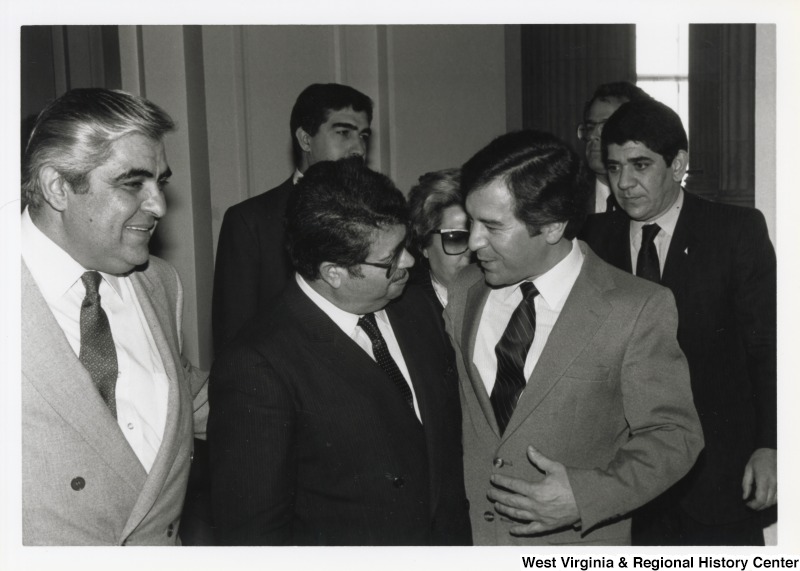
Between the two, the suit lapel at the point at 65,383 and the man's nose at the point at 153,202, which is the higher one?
the man's nose at the point at 153,202

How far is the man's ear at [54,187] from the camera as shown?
194 cm

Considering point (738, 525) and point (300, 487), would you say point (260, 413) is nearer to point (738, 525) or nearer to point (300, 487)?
point (300, 487)

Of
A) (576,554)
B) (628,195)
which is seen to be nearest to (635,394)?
(576,554)

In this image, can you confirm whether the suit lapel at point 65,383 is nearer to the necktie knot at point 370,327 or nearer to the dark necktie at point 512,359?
the necktie knot at point 370,327

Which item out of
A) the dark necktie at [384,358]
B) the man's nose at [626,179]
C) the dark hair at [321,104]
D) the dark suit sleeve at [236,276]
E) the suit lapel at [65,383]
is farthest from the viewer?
the dark hair at [321,104]

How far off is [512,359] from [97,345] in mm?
1079

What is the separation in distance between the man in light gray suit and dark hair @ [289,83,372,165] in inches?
60.5

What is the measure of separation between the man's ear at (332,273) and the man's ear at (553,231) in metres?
0.58

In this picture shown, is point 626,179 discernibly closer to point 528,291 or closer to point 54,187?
point 528,291

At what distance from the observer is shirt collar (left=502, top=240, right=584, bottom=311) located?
7.14 feet

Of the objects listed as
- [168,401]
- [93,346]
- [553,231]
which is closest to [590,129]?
[553,231]

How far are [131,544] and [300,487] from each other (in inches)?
18.0

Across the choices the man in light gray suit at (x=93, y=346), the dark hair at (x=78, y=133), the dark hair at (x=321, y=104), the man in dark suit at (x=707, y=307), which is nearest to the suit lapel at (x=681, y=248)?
the man in dark suit at (x=707, y=307)
